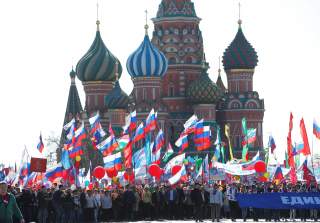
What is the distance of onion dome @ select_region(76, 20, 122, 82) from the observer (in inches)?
3905

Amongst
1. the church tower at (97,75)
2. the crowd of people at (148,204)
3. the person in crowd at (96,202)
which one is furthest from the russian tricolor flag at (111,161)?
the church tower at (97,75)

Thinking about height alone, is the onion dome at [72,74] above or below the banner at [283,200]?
above

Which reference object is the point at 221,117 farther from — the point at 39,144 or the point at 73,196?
the point at 73,196

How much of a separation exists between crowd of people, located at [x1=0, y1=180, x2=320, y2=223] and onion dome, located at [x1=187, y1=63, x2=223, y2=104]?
53.1 meters

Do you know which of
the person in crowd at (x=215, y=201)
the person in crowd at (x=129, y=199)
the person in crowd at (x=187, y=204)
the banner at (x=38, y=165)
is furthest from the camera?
the person in crowd at (x=187, y=204)

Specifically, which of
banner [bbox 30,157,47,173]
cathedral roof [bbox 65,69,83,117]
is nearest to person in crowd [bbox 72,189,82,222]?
banner [bbox 30,157,47,173]

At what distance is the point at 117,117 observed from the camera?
96125 millimetres

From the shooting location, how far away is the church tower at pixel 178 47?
95688 mm

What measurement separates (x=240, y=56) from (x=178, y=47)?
14.1 feet

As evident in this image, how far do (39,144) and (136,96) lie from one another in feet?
149

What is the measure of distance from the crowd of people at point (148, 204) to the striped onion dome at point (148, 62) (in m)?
52.0

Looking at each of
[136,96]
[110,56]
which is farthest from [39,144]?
[110,56]

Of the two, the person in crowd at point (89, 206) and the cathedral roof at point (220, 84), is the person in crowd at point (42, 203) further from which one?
the cathedral roof at point (220, 84)

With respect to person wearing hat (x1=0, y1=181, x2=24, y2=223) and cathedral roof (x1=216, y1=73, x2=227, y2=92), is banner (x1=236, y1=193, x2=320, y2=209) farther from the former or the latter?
cathedral roof (x1=216, y1=73, x2=227, y2=92)
